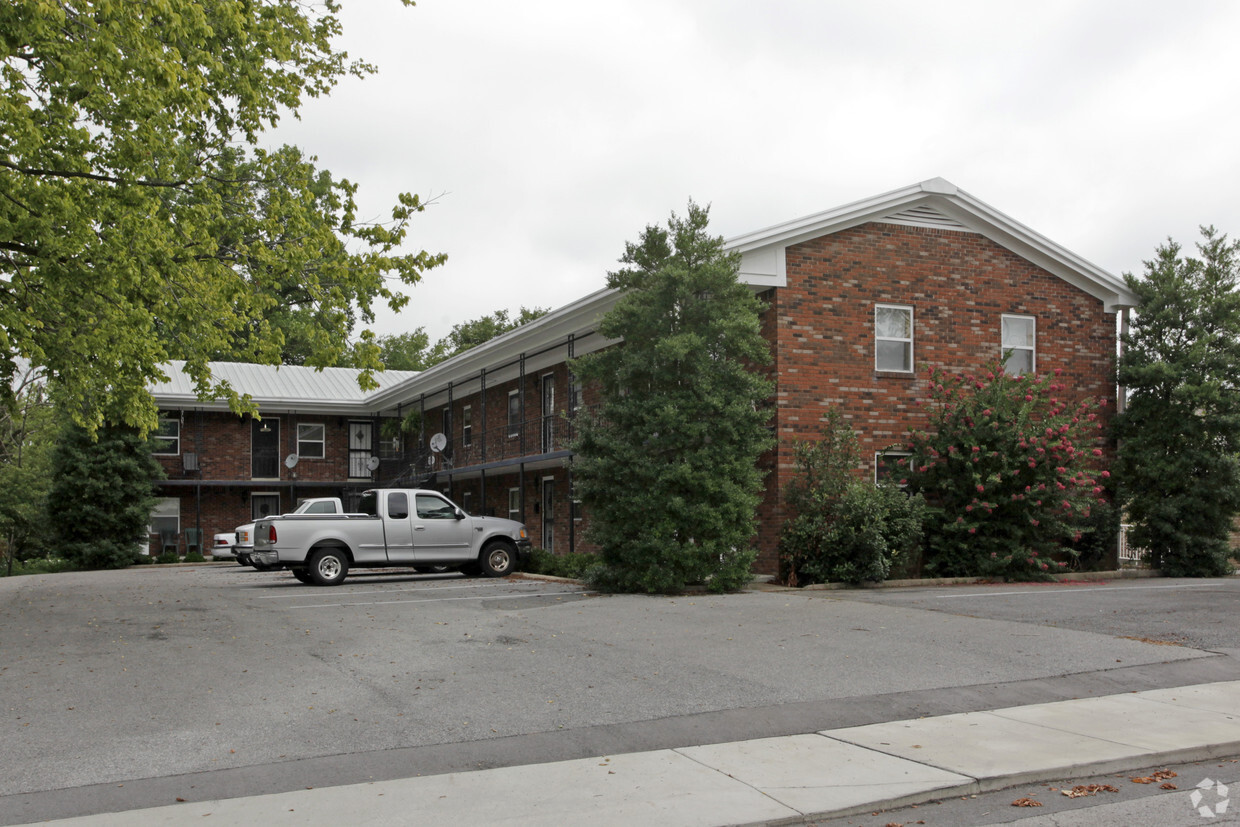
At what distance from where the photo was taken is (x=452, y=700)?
8.62 m

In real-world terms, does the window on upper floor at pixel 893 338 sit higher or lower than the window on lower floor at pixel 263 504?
higher

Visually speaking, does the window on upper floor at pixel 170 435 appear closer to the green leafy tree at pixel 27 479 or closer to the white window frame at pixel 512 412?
the green leafy tree at pixel 27 479

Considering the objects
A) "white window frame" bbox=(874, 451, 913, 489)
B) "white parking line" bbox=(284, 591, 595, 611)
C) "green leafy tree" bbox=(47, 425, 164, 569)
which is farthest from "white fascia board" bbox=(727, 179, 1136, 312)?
"green leafy tree" bbox=(47, 425, 164, 569)

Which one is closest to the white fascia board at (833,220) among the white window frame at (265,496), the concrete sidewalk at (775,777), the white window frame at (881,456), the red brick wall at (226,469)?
the white window frame at (881,456)

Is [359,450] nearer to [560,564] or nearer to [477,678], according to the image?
[560,564]

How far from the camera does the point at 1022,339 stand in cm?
2133

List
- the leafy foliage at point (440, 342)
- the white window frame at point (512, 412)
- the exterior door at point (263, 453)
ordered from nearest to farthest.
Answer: the white window frame at point (512, 412) < the exterior door at point (263, 453) < the leafy foliage at point (440, 342)

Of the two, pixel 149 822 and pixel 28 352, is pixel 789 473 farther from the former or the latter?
pixel 149 822

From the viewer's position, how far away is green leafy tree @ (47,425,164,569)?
32406mm

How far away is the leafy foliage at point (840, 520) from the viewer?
17.2 metres

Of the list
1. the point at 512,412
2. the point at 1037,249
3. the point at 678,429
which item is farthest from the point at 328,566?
the point at 1037,249

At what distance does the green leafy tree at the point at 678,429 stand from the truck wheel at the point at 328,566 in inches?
216

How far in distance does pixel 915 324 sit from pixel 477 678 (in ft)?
43.8

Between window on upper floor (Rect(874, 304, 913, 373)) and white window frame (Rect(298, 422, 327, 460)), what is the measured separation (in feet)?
81.4
